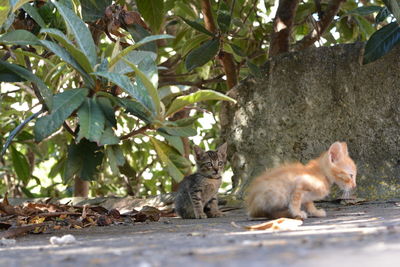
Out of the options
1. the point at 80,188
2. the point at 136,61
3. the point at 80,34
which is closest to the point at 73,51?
the point at 80,34

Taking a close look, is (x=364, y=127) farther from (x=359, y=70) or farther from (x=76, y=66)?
(x=76, y=66)

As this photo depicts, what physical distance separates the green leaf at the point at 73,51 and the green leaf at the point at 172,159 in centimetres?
99

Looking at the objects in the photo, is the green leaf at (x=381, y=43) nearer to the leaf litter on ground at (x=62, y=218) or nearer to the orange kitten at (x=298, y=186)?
the orange kitten at (x=298, y=186)

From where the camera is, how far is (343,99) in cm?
503

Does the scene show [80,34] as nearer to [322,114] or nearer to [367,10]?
[322,114]

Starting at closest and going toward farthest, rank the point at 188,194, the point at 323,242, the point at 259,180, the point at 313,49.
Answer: the point at 323,242
the point at 259,180
the point at 188,194
the point at 313,49

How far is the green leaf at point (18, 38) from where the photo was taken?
3.15 meters

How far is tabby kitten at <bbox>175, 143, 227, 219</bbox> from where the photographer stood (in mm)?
4805

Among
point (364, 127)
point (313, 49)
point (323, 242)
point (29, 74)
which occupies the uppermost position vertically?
point (313, 49)

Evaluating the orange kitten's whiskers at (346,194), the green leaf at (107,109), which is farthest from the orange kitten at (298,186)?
the green leaf at (107,109)

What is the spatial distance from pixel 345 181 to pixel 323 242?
240cm

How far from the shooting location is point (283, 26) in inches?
218

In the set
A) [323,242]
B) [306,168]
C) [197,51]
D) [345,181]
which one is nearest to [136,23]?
[197,51]

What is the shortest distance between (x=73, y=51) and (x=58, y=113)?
347mm
